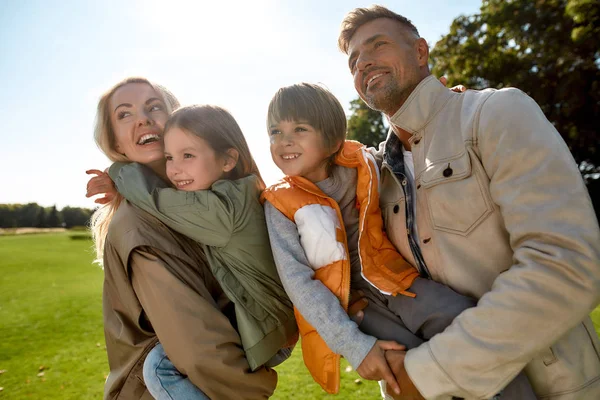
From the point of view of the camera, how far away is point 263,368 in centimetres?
216

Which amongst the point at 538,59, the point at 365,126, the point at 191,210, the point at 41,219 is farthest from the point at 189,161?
the point at 41,219

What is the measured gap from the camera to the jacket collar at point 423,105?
2166 millimetres

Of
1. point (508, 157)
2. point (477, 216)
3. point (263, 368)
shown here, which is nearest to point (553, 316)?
point (477, 216)

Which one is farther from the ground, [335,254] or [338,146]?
[338,146]

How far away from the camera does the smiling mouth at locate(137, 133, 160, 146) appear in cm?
273

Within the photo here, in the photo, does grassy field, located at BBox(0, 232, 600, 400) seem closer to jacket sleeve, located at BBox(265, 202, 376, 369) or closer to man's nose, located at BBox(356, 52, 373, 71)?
jacket sleeve, located at BBox(265, 202, 376, 369)

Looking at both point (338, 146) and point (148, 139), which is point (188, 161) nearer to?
point (148, 139)

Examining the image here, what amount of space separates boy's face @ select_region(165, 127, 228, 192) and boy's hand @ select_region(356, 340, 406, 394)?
4.69ft

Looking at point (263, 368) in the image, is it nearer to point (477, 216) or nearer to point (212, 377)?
point (212, 377)

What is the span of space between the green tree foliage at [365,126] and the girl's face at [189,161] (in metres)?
20.5

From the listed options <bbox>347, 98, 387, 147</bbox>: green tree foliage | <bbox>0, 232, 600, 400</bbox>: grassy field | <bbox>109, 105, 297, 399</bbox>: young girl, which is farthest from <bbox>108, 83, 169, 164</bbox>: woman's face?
<bbox>347, 98, 387, 147</bbox>: green tree foliage

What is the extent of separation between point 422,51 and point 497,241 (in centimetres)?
144

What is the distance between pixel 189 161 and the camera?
8.13ft

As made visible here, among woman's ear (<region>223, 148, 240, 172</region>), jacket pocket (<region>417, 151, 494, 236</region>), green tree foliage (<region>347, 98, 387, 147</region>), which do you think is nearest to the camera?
jacket pocket (<region>417, 151, 494, 236</region>)
